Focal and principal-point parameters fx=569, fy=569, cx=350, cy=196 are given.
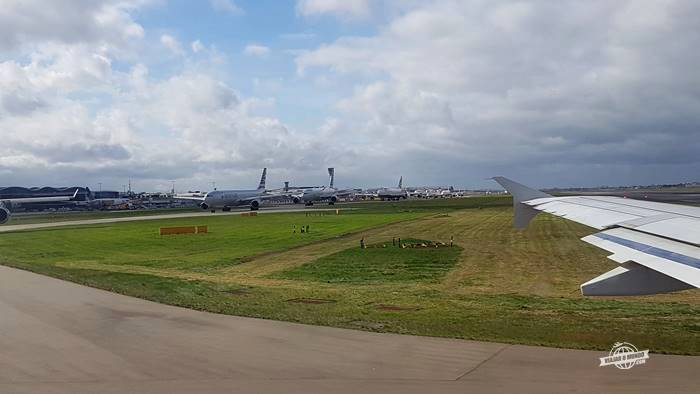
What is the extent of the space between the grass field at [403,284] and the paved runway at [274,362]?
1.01m

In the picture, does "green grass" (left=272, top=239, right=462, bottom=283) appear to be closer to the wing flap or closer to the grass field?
the grass field

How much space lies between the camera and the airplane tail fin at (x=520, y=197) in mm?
13320

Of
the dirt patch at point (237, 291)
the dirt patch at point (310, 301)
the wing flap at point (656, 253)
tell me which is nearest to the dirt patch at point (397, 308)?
the dirt patch at point (310, 301)

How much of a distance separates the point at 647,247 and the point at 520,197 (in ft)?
23.7

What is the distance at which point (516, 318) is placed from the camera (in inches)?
474

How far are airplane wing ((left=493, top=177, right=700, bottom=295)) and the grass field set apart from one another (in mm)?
2083

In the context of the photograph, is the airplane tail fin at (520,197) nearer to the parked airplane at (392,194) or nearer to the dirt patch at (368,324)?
the dirt patch at (368,324)

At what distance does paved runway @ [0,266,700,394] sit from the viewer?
7.62m

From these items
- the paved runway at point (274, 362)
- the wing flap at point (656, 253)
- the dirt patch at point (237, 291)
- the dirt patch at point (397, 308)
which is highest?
the wing flap at point (656, 253)

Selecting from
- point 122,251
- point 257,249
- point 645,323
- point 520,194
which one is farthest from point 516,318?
point 122,251

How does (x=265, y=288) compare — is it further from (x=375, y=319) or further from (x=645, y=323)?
(x=645, y=323)

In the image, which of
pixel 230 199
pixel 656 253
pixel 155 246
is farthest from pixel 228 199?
pixel 656 253

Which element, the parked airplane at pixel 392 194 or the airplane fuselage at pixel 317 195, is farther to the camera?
the parked airplane at pixel 392 194

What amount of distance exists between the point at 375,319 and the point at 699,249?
6847mm
